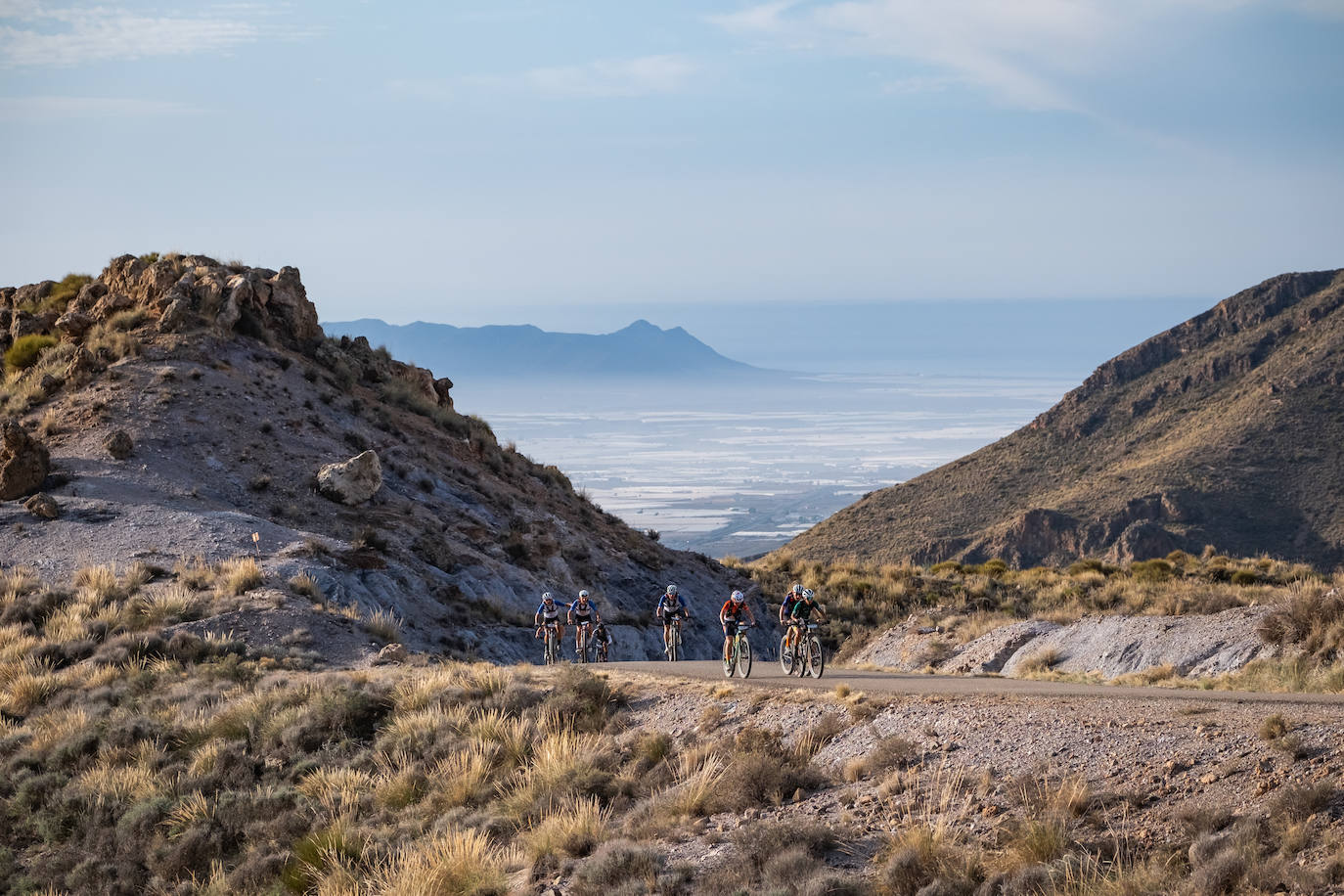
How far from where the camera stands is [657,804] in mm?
11570

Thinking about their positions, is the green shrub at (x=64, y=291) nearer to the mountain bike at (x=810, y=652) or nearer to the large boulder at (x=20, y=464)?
the large boulder at (x=20, y=464)

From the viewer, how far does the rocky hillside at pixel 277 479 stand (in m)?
25.4

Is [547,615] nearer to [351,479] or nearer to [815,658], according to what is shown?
[815,658]

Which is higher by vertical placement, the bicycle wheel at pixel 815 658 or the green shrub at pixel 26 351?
A: the green shrub at pixel 26 351

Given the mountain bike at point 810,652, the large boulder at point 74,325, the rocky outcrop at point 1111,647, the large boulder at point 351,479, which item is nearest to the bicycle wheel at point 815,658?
the mountain bike at point 810,652

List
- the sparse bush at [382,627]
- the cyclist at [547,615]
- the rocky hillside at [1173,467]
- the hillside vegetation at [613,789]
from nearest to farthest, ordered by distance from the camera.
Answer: the hillside vegetation at [613,789] < the sparse bush at [382,627] < the cyclist at [547,615] < the rocky hillside at [1173,467]

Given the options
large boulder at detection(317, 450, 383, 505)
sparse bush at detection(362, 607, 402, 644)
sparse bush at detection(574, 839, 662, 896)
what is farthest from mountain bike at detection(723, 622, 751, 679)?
large boulder at detection(317, 450, 383, 505)

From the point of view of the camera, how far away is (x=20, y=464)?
1062 inches

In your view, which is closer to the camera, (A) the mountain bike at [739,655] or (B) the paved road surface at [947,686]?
(B) the paved road surface at [947,686]

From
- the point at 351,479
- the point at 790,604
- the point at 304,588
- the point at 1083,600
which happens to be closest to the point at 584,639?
the point at 304,588

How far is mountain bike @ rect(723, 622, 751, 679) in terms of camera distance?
57.9 ft

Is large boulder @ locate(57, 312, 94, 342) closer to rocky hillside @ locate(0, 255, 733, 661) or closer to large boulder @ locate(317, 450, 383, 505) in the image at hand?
rocky hillside @ locate(0, 255, 733, 661)

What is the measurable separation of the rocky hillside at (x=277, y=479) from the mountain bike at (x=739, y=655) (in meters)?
7.75

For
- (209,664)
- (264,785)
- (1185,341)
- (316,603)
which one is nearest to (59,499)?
(316,603)
